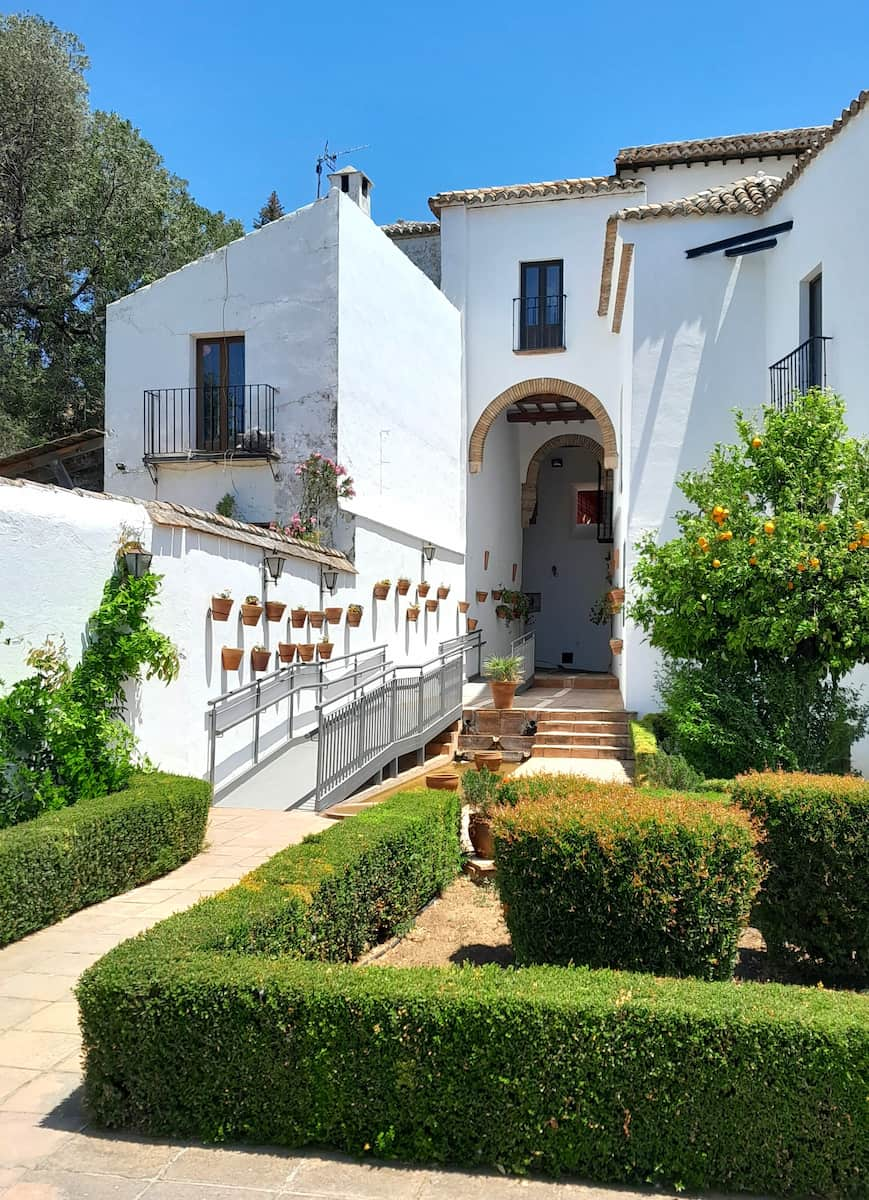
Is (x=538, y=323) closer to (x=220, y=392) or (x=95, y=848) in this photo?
(x=220, y=392)

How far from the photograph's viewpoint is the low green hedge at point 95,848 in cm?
571

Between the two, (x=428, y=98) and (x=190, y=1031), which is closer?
(x=190, y=1031)

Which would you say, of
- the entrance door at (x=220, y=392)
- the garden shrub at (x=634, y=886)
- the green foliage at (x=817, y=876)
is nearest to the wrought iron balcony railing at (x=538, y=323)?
the entrance door at (x=220, y=392)

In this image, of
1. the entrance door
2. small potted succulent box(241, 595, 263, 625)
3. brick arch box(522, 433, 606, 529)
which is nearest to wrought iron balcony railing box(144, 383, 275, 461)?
the entrance door

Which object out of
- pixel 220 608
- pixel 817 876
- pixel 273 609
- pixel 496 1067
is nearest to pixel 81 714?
pixel 220 608

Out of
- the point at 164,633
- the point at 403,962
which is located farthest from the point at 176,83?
the point at 403,962

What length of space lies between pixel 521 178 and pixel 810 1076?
67.8ft

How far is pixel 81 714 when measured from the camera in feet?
24.3

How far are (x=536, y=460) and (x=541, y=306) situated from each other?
19.3 ft

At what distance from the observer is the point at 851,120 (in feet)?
40.3

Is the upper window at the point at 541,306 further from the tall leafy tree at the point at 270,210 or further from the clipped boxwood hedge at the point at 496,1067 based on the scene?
the tall leafy tree at the point at 270,210

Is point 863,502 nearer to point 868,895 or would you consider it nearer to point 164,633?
point 868,895

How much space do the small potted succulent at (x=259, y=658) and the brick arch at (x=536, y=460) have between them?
15841 mm

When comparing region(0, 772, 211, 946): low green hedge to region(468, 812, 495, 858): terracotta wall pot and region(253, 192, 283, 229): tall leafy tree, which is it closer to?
region(468, 812, 495, 858): terracotta wall pot
